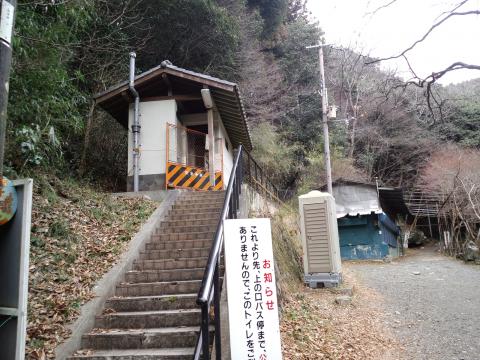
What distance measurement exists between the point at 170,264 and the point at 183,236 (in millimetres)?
1034

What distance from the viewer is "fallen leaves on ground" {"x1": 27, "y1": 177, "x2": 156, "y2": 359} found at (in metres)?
4.29

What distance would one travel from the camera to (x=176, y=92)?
40.3 ft

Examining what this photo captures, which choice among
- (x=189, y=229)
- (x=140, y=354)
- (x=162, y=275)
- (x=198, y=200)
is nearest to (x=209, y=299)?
(x=140, y=354)

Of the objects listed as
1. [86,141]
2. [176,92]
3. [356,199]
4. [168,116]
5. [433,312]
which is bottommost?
[433,312]

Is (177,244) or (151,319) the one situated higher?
(177,244)

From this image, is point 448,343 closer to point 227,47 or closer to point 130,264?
point 130,264

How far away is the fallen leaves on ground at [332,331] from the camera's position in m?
5.00

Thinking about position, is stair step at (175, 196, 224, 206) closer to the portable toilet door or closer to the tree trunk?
the portable toilet door

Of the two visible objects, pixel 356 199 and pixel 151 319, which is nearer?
pixel 151 319

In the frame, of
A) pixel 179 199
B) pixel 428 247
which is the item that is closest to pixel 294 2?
pixel 428 247

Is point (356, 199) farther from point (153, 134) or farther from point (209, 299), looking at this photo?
point (209, 299)

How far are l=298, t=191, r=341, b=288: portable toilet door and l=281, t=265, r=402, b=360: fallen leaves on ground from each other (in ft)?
2.42

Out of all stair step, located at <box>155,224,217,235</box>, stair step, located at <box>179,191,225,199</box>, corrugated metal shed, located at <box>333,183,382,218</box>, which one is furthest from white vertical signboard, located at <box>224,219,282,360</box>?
corrugated metal shed, located at <box>333,183,382,218</box>

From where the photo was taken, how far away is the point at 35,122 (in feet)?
20.5
